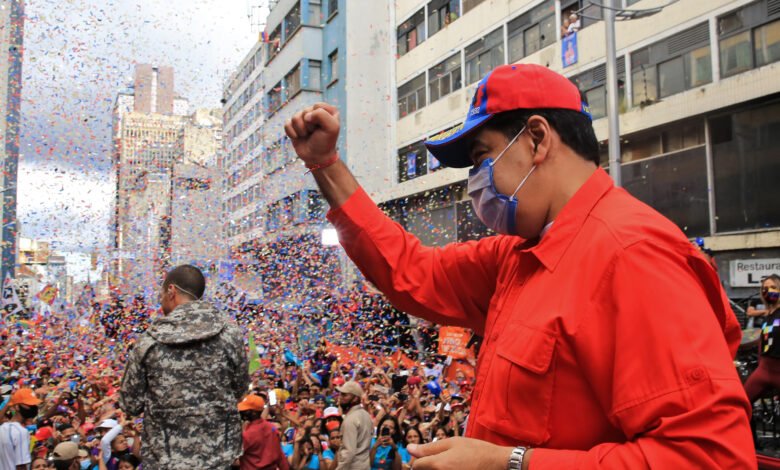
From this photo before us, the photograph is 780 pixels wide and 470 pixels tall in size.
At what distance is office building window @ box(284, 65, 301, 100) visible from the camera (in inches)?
1259

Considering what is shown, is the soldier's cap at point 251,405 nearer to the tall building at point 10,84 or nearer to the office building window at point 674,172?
the office building window at point 674,172

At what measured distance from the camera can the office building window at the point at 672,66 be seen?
46.3 ft

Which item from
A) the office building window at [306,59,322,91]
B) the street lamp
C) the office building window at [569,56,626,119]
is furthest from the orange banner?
the office building window at [306,59,322,91]

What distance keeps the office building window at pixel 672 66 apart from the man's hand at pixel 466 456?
14630 mm

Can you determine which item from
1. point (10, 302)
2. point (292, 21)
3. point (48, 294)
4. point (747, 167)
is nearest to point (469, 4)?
point (747, 167)

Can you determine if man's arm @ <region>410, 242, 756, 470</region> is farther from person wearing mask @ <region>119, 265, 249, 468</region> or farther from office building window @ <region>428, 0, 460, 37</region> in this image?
office building window @ <region>428, 0, 460, 37</region>

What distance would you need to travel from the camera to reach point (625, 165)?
15.9 meters

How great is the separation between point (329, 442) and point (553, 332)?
6.86 m

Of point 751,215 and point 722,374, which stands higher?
point 751,215

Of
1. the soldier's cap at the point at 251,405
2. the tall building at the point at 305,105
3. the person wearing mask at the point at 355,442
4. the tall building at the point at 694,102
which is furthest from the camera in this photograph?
the tall building at the point at 305,105

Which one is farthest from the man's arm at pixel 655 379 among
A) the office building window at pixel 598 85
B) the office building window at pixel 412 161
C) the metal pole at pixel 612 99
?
the office building window at pixel 412 161

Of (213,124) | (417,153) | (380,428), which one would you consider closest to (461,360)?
(380,428)

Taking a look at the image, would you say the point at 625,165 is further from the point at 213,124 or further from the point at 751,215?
the point at 213,124

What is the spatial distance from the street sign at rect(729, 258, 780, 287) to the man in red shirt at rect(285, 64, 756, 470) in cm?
1259
